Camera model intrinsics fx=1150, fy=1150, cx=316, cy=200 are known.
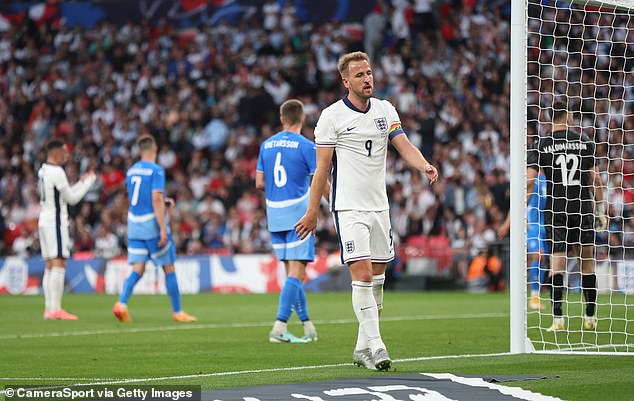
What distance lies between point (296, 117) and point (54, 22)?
22631mm

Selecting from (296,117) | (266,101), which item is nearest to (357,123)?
(296,117)

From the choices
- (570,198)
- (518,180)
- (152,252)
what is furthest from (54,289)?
(518,180)

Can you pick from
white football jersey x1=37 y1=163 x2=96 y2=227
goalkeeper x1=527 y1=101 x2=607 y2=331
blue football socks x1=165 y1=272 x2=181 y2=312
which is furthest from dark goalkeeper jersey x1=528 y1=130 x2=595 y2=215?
white football jersey x1=37 y1=163 x2=96 y2=227

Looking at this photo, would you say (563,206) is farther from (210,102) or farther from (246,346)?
(210,102)

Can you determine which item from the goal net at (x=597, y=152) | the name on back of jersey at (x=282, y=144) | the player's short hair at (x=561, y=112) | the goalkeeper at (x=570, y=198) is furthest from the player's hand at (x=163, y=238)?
the player's short hair at (x=561, y=112)

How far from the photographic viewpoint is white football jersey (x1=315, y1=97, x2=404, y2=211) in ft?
28.6

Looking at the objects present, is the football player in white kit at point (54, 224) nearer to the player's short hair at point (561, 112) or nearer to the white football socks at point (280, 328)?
the white football socks at point (280, 328)

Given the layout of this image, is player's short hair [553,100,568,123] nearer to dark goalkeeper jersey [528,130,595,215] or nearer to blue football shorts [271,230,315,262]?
dark goalkeeper jersey [528,130,595,215]

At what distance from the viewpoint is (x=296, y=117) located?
465 inches

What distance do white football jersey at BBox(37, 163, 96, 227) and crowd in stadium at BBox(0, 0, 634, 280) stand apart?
27.5 feet

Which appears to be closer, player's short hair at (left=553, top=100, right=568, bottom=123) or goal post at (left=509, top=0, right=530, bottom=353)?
goal post at (left=509, top=0, right=530, bottom=353)

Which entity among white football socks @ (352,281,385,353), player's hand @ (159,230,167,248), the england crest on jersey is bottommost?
white football socks @ (352,281,385,353)

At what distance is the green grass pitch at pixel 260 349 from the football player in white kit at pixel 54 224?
47cm

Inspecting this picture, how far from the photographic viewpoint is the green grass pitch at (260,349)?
323 inches
